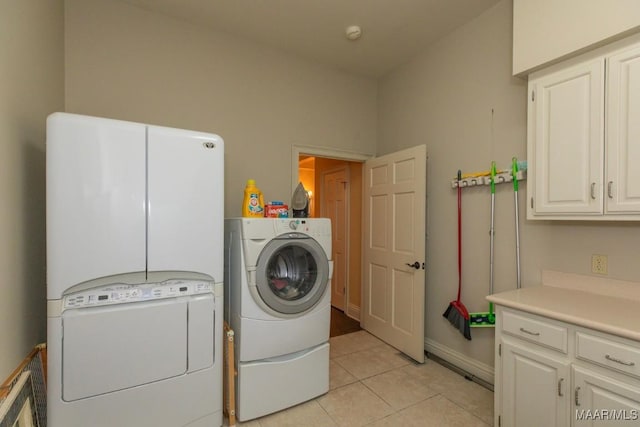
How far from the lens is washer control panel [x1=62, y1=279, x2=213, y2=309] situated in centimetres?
136

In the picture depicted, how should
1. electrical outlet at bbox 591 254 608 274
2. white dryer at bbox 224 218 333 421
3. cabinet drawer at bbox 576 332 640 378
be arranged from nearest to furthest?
1. cabinet drawer at bbox 576 332 640 378
2. electrical outlet at bbox 591 254 608 274
3. white dryer at bbox 224 218 333 421

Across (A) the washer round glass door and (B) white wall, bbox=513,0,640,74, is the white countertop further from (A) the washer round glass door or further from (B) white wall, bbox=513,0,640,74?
→ (B) white wall, bbox=513,0,640,74

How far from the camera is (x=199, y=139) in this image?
1.61m

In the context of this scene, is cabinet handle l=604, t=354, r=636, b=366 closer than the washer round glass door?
Yes

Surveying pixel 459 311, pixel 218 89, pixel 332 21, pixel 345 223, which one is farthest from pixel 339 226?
pixel 332 21

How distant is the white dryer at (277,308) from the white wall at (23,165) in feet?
3.30

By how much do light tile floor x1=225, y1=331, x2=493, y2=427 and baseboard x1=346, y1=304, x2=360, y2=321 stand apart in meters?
1.02

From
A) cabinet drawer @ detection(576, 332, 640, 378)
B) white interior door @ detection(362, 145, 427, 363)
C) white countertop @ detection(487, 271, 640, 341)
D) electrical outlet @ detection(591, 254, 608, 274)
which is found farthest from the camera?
white interior door @ detection(362, 145, 427, 363)

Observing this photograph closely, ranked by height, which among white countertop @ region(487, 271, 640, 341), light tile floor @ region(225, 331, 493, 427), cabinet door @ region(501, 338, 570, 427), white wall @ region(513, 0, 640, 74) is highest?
white wall @ region(513, 0, 640, 74)

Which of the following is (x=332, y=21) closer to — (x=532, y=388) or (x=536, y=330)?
(x=536, y=330)

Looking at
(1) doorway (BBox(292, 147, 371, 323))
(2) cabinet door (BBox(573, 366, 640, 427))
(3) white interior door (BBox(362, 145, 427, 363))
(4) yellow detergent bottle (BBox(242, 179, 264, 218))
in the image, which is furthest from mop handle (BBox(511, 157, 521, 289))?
(4) yellow detergent bottle (BBox(242, 179, 264, 218))

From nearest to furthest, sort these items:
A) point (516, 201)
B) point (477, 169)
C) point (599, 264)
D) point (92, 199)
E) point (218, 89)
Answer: point (92, 199) → point (599, 264) → point (516, 201) → point (477, 169) → point (218, 89)

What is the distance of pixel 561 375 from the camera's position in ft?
4.56

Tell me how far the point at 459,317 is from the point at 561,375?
1010mm
